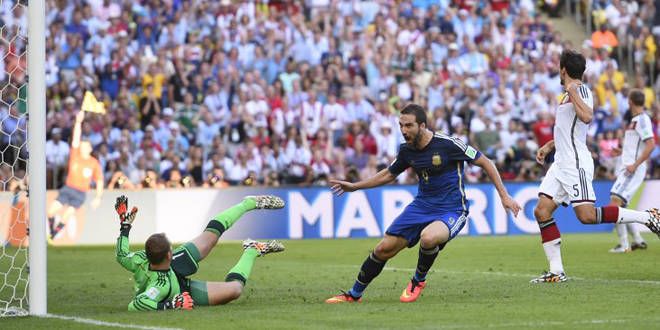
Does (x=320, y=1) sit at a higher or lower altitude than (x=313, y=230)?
higher

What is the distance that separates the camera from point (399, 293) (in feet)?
44.6

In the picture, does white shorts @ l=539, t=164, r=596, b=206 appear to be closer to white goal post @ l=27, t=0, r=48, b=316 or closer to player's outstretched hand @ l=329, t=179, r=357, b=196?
player's outstretched hand @ l=329, t=179, r=357, b=196

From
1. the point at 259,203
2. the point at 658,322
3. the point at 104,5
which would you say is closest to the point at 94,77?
the point at 104,5

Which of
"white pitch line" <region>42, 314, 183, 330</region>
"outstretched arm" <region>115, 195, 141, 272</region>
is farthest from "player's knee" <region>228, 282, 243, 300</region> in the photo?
"white pitch line" <region>42, 314, 183, 330</region>

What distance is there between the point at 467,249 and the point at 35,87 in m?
11.6

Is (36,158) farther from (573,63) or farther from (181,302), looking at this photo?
(573,63)

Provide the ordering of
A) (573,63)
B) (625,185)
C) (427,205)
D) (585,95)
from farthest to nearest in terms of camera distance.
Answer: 1. (625,185)
2. (585,95)
3. (573,63)
4. (427,205)

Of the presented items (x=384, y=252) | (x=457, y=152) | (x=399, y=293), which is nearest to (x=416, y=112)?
(x=457, y=152)

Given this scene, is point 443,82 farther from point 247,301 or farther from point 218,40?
point 247,301

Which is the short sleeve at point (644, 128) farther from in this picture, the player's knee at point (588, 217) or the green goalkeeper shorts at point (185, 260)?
the green goalkeeper shorts at point (185, 260)

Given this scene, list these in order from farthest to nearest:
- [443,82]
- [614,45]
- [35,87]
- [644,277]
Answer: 1. [614,45]
2. [443,82]
3. [644,277]
4. [35,87]

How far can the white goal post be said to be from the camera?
11734 mm

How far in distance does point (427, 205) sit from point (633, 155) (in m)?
7.83

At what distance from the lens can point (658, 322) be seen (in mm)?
9992
